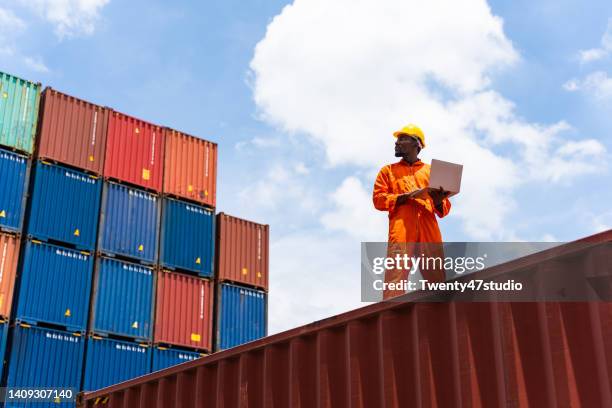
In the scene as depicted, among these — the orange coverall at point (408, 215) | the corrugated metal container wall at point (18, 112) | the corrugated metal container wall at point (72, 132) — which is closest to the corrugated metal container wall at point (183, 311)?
the corrugated metal container wall at point (72, 132)

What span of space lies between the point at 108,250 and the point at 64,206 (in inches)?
67.0

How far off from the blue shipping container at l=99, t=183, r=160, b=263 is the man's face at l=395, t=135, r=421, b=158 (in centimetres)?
1386

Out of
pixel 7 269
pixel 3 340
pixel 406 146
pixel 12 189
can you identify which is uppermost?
pixel 12 189

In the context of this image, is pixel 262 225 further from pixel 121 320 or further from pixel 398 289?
pixel 398 289

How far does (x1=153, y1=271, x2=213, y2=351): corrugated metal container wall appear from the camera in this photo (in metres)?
20.1

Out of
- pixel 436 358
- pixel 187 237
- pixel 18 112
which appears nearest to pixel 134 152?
pixel 187 237

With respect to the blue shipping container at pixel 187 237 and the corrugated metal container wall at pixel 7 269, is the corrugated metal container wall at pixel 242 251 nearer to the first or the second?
the blue shipping container at pixel 187 237

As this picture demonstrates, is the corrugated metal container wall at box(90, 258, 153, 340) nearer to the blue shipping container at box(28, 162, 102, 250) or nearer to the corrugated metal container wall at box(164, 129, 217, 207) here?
the blue shipping container at box(28, 162, 102, 250)

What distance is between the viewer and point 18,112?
1892cm

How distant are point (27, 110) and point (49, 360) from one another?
6.70m

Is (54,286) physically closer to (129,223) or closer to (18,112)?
(129,223)

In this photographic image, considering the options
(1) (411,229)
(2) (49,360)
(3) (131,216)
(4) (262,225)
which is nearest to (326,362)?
(1) (411,229)

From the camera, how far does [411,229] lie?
6.88 metres

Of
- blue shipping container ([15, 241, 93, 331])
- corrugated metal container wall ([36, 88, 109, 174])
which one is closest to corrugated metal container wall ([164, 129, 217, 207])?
corrugated metal container wall ([36, 88, 109, 174])
